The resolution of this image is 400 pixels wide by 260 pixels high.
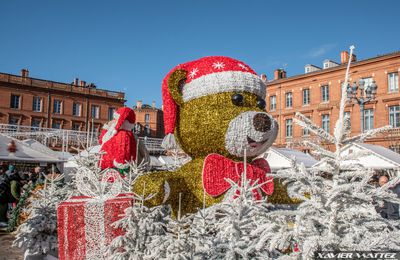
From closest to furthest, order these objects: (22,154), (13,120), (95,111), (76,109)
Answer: (22,154) → (13,120) → (76,109) → (95,111)

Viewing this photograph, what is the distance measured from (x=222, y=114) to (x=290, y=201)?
1.34 meters

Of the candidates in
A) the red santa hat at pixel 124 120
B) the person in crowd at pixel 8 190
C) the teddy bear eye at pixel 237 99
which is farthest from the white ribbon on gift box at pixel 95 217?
the person in crowd at pixel 8 190

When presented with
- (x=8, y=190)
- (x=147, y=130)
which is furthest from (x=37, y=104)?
(x=8, y=190)

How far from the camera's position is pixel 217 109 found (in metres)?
4.18

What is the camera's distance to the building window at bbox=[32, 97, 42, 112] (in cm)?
3678

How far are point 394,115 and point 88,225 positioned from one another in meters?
28.3

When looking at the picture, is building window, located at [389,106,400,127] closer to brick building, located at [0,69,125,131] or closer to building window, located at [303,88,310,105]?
building window, located at [303,88,310,105]

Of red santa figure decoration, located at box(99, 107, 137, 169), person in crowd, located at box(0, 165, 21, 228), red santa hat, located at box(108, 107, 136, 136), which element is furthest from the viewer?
person in crowd, located at box(0, 165, 21, 228)

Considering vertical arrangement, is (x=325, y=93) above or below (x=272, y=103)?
above

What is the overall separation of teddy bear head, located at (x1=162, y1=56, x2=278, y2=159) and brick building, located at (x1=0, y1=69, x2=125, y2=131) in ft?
99.4

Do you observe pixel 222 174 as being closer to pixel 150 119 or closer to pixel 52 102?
pixel 52 102

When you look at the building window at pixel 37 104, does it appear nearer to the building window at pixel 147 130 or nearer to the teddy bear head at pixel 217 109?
the building window at pixel 147 130

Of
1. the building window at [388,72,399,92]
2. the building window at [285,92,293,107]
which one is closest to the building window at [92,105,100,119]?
the building window at [285,92,293,107]

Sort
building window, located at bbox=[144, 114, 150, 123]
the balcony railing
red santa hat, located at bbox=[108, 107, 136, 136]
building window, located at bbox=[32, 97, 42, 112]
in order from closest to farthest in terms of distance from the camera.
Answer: red santa hat, located at bbox=[108, 107, 136, 136] → the balcony railing → building window, located at bbox=[32, 97, 42, 112] → building window, located at bbox=[144, 114, 150, 123]
